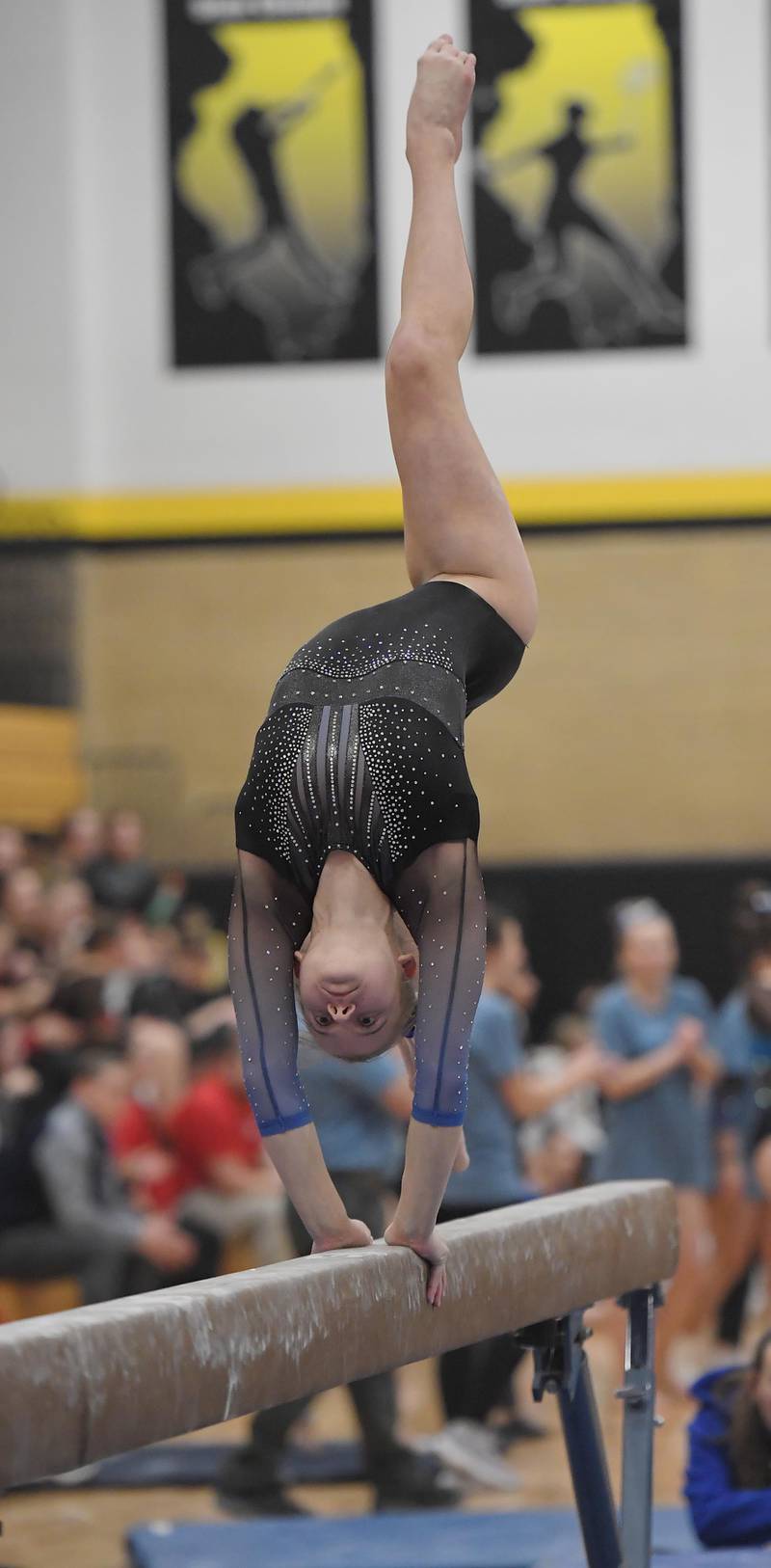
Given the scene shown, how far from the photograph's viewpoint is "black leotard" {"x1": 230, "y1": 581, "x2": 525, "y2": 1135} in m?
2.79

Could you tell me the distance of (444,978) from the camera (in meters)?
2.76

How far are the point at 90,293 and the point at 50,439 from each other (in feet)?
3.20

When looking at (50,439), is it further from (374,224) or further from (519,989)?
(519,989)

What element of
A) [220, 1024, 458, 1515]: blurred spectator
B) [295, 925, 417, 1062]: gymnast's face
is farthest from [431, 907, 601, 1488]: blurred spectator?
[295, 925, 417, 1062]: gymnast's face

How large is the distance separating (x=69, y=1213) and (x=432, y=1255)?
3.58 metres

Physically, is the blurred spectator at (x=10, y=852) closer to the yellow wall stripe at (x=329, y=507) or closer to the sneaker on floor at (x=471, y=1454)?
the yellow wall stripe at (x=329, y=507)

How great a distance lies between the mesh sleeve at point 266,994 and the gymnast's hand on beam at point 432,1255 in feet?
0.75

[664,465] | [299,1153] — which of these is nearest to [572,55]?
[664,465]

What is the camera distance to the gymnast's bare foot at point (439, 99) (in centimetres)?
322

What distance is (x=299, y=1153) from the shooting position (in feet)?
9.39

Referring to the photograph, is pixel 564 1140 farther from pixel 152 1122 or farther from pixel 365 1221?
pixel 365 1221

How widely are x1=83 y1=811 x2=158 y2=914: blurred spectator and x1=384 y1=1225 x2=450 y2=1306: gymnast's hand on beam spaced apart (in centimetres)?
751

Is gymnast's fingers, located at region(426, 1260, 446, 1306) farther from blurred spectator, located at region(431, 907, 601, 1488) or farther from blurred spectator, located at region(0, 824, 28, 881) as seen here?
blurred spectator, located at region(0, 824, 28, 881)

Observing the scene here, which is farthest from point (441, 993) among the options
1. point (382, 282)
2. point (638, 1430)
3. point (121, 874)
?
point (382, 282)
